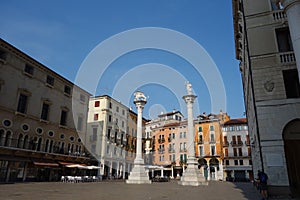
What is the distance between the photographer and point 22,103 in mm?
29938

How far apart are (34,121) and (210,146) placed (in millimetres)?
40269

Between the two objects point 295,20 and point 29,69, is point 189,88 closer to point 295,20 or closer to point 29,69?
point 29,69

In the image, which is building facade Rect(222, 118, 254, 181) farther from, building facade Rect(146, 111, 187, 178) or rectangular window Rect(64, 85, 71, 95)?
rectangular window Rect(64, 85, 71, 95)

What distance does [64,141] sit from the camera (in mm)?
36344

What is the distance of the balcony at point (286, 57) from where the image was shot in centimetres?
1442

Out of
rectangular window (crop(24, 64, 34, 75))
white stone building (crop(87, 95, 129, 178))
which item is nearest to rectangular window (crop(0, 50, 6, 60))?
rectangular window (crop(24, 64, 34, 75))

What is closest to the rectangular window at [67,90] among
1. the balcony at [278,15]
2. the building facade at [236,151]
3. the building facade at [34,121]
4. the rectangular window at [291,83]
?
the building facade at [34,121]

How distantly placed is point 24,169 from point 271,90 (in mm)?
27655

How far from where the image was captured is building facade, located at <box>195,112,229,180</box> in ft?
183

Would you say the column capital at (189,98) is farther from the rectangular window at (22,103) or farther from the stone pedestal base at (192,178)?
the rectangular window at (22,103)

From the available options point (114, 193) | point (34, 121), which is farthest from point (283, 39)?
point (34, 121)

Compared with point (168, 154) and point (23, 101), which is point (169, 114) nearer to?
point (168, 154)

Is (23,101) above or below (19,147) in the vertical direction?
above

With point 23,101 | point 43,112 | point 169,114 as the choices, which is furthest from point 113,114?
point 169,114
